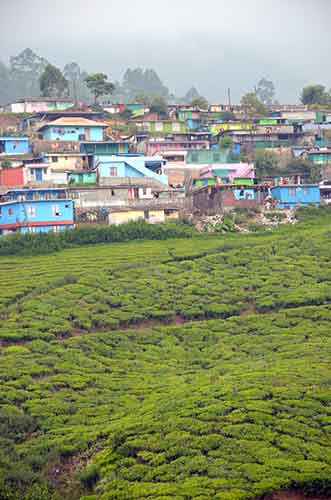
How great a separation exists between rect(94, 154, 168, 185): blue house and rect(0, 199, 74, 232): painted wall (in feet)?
18.2

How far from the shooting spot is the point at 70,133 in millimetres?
74375

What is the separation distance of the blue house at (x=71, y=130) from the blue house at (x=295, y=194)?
17.8 meters

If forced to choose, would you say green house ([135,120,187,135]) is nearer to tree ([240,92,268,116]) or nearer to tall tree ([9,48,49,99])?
tree ([240,92,268,116])

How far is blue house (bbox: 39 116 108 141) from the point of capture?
7381 centimetres

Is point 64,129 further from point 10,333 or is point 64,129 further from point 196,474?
point 196,474

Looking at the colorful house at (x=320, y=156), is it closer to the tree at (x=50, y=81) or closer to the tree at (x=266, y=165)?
the tree at (x=266, y=165)

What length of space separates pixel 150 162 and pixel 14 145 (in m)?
11.6

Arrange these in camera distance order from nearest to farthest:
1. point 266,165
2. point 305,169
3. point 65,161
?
point 65,161
point 305,169
point 266,165

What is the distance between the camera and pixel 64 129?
243 feet

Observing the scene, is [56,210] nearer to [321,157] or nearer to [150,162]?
[150,162]

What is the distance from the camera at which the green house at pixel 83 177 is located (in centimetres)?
6481

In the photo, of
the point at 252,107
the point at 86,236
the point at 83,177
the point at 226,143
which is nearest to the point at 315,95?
the point at 252,107

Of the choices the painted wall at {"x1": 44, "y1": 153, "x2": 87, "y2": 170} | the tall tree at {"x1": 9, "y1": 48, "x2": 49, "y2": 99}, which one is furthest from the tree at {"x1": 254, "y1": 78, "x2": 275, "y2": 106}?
the painted wall at {"x1": 44, "y1": 153, "x2": 87, "y2": 170}

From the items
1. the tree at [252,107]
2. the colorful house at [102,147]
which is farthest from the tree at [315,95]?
the colorful house at [102,147]
